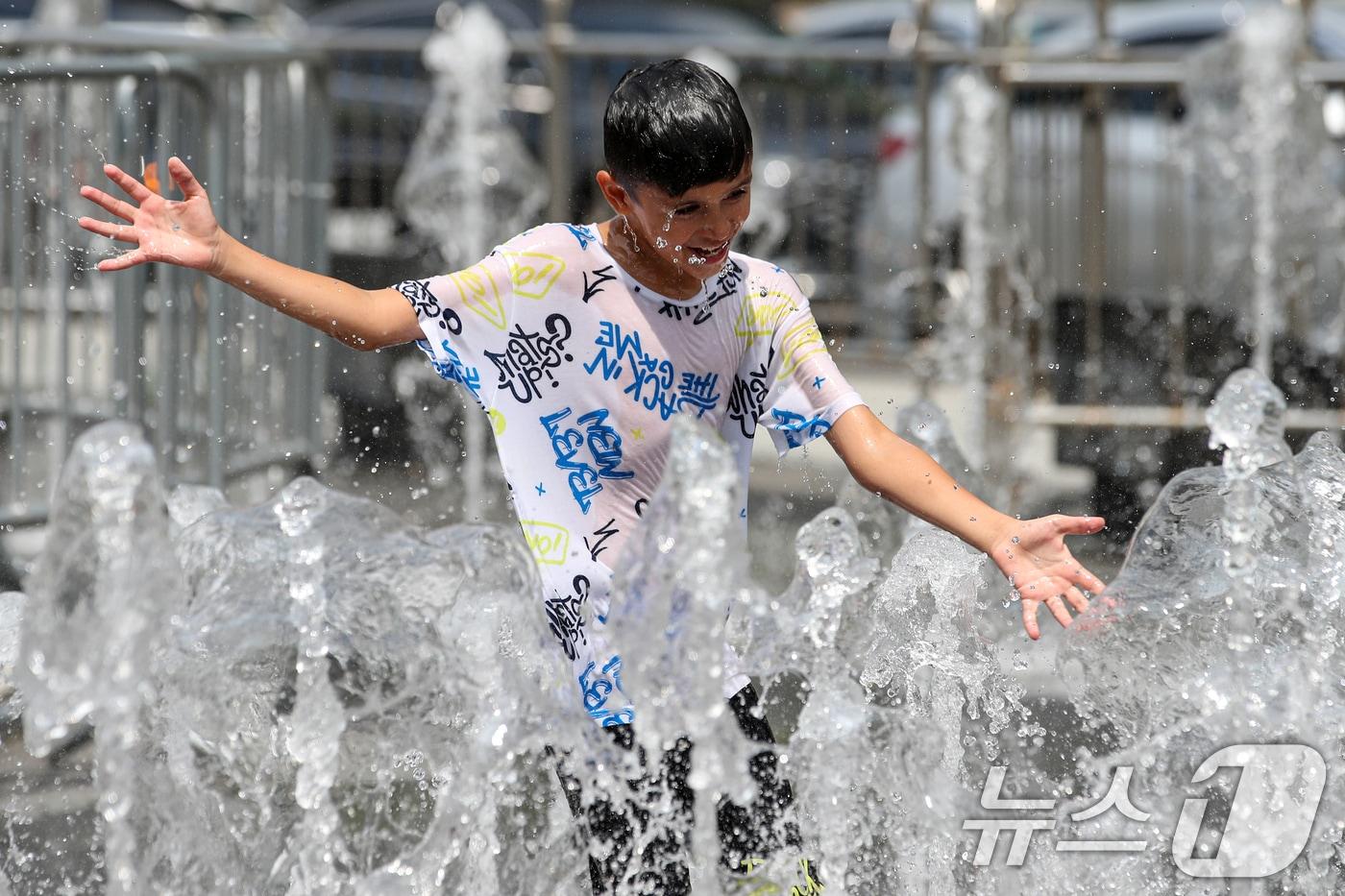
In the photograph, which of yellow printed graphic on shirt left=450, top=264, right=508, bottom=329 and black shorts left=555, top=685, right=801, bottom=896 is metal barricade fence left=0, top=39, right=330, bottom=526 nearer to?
yellow printed graphic on shirt left=450, top=264, right=508, bottom=329

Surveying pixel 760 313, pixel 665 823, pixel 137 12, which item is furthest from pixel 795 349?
pixel 137 12

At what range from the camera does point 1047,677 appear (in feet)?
14.8

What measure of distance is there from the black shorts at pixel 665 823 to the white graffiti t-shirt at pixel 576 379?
0.33 feet

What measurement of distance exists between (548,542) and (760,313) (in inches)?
18.7

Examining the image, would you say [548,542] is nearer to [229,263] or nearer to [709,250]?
[709,250]

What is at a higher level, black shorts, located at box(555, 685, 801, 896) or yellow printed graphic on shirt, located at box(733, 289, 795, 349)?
yellow printed graphic on shirt, located at box(733, 289, 795, 349)

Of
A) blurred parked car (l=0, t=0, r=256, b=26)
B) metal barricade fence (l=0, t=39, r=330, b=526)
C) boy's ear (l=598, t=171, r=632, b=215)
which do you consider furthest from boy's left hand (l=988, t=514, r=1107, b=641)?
Result: blurred parked car (l=0, t=0, r=256, b=26)

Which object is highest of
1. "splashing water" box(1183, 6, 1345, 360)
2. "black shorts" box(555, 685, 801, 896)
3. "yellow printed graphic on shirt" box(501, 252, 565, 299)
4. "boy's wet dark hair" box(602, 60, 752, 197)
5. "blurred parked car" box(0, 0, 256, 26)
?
"blurred parked car" box(0, 0, 256, 26)

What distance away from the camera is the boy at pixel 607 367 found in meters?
2.56

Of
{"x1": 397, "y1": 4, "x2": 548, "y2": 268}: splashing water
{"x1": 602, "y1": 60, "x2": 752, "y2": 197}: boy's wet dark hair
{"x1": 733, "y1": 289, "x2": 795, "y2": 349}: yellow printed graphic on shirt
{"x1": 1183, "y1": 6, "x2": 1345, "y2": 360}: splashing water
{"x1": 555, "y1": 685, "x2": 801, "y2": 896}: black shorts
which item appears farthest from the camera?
{"x1": 397, "y1": 4, "x2": 548, "y2": 268}: splashing water

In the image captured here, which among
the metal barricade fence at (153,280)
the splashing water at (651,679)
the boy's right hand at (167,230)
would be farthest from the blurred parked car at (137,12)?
the boy's right hand at (167,230)

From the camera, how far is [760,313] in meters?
2.77

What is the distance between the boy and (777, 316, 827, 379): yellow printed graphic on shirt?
0.06m

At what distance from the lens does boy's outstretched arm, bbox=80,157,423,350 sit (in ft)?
8.57
